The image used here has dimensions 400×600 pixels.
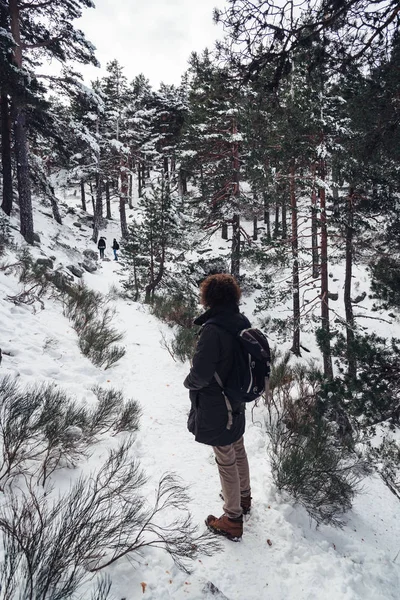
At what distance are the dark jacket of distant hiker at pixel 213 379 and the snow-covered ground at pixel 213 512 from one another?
940 millimetres

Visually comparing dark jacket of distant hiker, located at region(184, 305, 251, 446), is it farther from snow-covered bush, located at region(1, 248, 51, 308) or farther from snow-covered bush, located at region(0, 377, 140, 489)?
snow-covered bush, located at region(1, 248, 51, 308)

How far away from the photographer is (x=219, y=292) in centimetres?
267

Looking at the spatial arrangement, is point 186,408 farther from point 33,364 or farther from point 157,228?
point 157,228

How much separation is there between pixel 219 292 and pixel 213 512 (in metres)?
2.16

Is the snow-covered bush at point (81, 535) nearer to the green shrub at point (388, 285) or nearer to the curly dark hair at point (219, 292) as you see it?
the curly dark hair at point (219, 292)

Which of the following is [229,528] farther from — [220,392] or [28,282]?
[28,282]

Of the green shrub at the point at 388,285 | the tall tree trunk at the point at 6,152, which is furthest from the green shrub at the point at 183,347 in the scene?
the tall tree trunk at the point at 6,152

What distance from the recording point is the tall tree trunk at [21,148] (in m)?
10.7

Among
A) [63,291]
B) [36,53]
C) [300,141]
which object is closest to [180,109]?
[36,53]

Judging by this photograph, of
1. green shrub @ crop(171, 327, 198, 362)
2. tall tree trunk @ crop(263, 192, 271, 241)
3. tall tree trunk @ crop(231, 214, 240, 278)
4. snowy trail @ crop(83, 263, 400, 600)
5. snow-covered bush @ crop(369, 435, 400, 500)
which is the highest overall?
tall tree trunk @ crop(263, 192, 271, 241)

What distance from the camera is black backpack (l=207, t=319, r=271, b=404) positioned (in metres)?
2.45

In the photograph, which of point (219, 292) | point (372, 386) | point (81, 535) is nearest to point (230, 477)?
point (81, 535)

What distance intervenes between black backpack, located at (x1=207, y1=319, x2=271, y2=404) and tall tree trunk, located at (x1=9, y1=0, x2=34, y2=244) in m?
12.1

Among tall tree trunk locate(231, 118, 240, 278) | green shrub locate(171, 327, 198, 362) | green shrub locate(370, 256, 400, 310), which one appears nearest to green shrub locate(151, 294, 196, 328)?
green shrub locate(171, 327, 198, 362)
